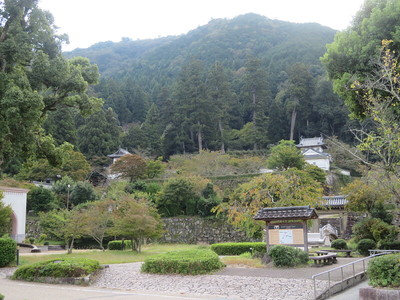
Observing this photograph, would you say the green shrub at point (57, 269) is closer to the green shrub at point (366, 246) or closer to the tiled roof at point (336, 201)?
the green shrub at point (366, 246)

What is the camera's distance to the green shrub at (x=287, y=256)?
13.6 meters

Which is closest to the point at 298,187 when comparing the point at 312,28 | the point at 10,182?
the point at 10,182

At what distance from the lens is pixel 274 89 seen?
228 feet

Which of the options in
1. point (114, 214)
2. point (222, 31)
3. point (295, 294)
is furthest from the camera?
point (222, 31)

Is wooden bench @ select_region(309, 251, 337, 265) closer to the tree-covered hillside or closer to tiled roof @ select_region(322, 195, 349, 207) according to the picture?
tiled roof @ select_region(322, 195, 349, 207)

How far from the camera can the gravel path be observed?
9821 mm

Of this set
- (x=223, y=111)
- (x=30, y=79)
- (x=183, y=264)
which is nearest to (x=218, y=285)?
(x=183, y=264)

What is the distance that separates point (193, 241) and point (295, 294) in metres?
25.2

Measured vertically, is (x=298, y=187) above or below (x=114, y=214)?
above

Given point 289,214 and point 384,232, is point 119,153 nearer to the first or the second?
point 384,232

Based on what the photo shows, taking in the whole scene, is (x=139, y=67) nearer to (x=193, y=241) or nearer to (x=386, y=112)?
(x=193, y=241)

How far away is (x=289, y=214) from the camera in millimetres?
15008

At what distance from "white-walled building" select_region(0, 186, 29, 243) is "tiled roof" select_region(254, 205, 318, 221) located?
19422 mm

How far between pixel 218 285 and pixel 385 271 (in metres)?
4.50
